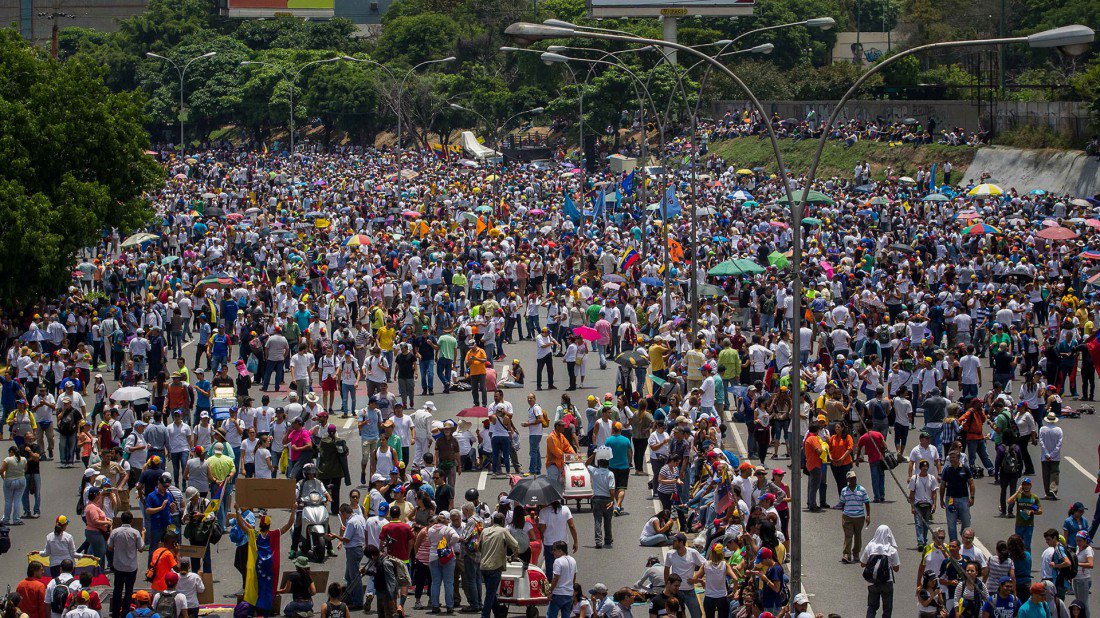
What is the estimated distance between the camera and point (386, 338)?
95.5 ft

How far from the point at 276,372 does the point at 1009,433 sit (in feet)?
44.3

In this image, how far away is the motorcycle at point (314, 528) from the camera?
17656 mm

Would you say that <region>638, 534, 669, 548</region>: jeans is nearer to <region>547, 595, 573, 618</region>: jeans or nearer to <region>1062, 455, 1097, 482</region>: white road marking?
<region>547, 595, 573, 618</region>: jeans

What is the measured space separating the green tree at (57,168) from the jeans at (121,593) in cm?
1707

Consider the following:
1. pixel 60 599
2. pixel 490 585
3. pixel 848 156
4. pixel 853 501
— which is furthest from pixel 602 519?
pixel 848 156

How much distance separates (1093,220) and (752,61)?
54.0 metres

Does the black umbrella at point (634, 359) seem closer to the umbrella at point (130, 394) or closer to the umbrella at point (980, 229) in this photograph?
the umbrella at point (130, 394)

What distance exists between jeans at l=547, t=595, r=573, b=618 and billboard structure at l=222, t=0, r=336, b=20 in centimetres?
11922

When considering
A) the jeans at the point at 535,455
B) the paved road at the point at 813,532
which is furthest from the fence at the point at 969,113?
the jeans at the point at 535,455

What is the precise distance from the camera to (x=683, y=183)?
60.9 m

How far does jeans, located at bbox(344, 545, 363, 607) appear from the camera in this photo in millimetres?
16953

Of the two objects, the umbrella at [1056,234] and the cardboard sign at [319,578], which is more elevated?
the umbrella at [1056,234]

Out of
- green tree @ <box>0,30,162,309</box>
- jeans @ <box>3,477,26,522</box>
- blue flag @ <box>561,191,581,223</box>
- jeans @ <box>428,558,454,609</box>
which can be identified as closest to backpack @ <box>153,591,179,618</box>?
jeans @ <box>428,558,454,609</box>

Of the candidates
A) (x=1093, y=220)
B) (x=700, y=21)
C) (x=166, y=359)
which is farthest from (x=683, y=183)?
(x=700, y=21)
